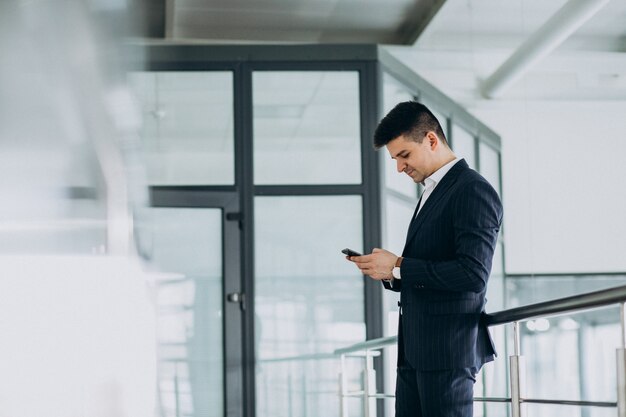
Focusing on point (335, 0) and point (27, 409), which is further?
point (335, 0)

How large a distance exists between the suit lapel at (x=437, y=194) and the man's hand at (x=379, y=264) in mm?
74

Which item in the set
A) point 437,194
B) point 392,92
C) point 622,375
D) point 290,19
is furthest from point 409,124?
point 290,19

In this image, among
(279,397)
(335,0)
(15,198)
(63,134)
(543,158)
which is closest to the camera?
(15,198)

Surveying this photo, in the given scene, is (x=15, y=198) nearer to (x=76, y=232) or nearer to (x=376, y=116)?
(x=76, y=232)

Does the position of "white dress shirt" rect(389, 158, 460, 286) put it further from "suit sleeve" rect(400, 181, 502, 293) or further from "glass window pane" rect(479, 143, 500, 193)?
"glass window pane" rect(479, 143, 500, 193)

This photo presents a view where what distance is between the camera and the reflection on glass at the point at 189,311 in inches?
279

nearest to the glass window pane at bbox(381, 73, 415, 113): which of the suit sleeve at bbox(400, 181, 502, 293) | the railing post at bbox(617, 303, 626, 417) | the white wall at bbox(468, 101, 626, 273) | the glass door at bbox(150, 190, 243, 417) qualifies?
the glass door at bbox(150, 190, 243, 417)

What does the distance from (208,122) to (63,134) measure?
4968 mm

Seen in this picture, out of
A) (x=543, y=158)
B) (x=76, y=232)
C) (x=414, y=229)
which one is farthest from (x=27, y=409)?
(x=543, y=158)

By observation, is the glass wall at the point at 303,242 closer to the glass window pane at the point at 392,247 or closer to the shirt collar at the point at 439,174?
the glass window pane at the point at 392,247

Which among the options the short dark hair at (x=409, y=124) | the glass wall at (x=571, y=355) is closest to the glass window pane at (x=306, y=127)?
the short dark hair at (x=409, y=124)

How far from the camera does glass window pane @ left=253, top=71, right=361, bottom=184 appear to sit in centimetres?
726

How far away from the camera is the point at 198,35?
830 centimetres

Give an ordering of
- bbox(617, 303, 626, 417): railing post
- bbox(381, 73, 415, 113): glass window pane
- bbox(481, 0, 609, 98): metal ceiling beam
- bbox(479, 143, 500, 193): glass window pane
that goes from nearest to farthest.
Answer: bbox(617, 303, 626, 417): railing post
bbox(481, 0, 609, 98): metal ceiling beam
bbox(381, 73, 415, 113): glass window pane
bbox(479, 143, 500, 193): glass window pane
